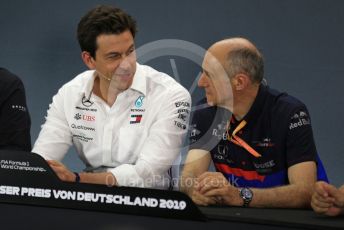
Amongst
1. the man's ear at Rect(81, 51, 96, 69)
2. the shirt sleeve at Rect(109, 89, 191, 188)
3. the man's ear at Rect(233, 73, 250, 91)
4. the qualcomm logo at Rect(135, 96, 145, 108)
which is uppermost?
the man's ear at Rect(81, 51, 96, 69)

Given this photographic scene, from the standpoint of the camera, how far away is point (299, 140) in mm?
2402

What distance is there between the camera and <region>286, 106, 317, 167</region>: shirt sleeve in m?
2.38

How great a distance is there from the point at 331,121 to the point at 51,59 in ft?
5.97

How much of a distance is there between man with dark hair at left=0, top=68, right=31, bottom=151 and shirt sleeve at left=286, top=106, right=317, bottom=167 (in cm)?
113

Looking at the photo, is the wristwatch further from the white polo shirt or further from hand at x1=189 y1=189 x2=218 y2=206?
the white polo shirt

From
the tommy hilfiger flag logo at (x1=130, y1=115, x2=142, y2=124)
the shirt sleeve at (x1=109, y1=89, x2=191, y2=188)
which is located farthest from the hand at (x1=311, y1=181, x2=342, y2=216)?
the tommy hilfiger flag logo at (x1=130, y1=115, x2=142, y2=124)

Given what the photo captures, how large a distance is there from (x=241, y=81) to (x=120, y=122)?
1.88 feet

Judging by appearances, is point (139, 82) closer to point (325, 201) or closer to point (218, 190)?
point (218, 190)

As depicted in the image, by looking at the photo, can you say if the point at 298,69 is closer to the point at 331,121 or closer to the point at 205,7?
the point at 331,121

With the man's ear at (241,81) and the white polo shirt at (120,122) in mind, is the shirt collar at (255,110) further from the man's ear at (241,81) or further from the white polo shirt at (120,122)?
the white polo shirt at (120,122)

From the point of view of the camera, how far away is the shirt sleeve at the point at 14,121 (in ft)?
9.05

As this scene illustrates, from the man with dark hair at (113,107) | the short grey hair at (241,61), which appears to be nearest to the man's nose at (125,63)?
the man with dark hair at (113,107)

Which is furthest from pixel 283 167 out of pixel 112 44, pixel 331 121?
pixel 331 121

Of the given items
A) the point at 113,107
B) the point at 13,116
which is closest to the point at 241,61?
the point at 113,107
